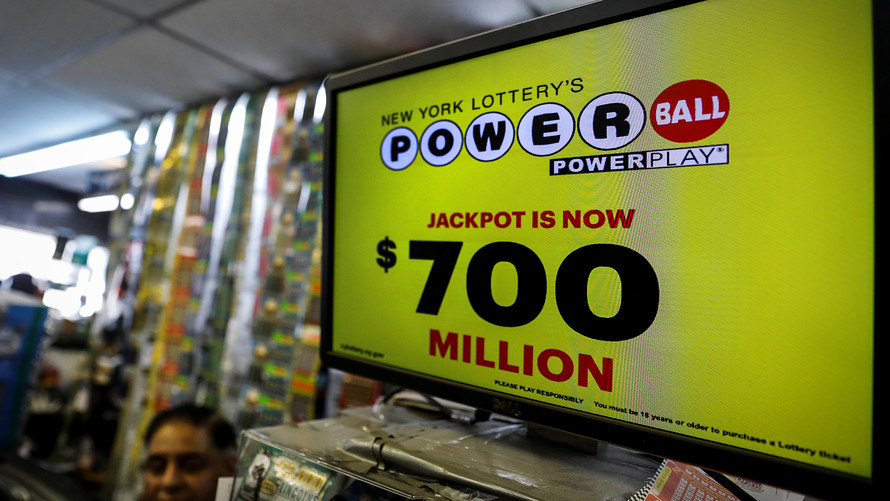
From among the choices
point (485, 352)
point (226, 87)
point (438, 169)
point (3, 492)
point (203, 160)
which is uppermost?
point (226, 87)

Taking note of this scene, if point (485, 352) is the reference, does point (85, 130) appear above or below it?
above

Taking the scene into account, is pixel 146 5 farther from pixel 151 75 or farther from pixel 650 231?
pixel 650 231

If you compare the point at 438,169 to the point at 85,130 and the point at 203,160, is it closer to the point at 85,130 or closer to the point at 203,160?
the point at 203,160

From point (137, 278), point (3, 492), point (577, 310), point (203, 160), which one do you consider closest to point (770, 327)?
point (577, 310)

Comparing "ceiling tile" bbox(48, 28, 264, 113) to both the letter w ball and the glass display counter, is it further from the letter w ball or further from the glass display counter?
the letter w ball

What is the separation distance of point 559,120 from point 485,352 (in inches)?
11.9

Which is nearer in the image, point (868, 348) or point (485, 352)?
point (868, 348)

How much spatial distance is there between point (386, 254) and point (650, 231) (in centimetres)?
38

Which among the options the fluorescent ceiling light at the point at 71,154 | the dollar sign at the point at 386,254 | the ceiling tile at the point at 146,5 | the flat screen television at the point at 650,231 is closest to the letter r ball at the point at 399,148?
the flat screen television at the point at 650,231

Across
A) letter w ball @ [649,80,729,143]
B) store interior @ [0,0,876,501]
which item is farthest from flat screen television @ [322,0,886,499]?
store interior @ [0,0,876,501]

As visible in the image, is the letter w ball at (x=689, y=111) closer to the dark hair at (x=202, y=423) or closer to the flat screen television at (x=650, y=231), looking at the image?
the flat screen television at (x=650, y=231)

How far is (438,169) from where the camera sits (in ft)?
2.38

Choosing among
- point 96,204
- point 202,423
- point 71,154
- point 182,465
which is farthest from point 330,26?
point 96,204

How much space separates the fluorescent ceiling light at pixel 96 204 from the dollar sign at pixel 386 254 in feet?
20.5
